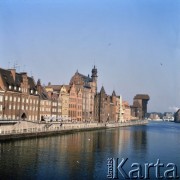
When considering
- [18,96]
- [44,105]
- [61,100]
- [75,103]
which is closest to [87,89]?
[75,103]

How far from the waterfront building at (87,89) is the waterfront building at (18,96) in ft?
149

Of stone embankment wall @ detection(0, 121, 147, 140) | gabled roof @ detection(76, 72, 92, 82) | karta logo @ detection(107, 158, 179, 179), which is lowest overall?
karta logo @ detection(107, 158, 179, 179)

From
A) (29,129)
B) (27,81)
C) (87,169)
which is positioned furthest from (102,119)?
(87,169)

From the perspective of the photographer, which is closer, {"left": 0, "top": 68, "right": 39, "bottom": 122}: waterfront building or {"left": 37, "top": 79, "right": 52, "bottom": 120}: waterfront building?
{"left": 0, "top": 68, "right": 39, "bottom": 122}: waterfront building

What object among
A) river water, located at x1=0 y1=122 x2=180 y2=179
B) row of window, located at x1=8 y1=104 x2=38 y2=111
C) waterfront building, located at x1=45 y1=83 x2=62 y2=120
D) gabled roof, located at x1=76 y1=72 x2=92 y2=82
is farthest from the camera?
gabled roof, located at x1=76 y1=72 x2=92 y2=82

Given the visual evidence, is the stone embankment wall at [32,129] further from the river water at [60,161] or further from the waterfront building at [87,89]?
the waterfront building at [87,89]

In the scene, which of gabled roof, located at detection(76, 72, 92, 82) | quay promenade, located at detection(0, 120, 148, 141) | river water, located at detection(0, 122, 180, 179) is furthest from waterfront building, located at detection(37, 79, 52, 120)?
river water, located at detection(0, 122, 180, 179)

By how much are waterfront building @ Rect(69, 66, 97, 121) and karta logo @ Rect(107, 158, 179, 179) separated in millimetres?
104069

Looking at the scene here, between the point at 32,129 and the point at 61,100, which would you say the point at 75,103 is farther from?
the point at 32,129

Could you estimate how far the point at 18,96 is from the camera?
100 metres

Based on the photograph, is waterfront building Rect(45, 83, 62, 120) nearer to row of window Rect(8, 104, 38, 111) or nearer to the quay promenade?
the quay promenade

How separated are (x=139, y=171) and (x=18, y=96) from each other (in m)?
60.3

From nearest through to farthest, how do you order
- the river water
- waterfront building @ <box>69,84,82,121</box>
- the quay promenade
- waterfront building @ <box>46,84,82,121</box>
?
the river water < the quay promenade < waterfront building @ <box>46,84,82,121</box> < waterfront building @ <box>69,84,82,121</box>

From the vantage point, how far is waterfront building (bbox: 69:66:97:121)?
158 m
